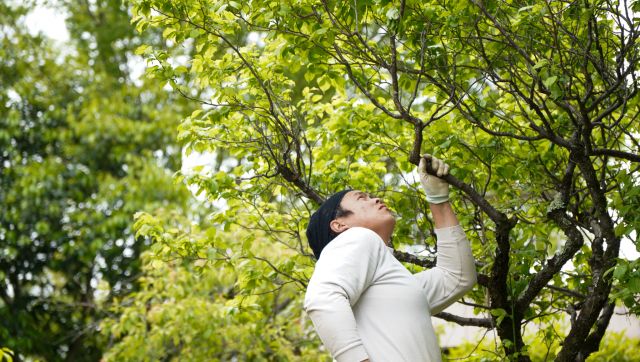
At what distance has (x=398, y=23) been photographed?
148 inches

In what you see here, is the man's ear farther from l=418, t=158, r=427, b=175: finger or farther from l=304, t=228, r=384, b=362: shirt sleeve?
l=418, t=158, r=427, b=175: finger

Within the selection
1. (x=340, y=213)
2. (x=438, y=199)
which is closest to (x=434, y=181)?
(x=438, y=199)

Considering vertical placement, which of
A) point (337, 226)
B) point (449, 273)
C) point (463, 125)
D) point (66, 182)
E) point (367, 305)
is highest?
point (66, 182)

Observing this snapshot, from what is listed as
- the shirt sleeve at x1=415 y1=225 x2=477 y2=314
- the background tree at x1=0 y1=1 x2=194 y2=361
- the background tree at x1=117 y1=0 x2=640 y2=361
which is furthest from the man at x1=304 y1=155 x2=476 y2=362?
the background tree at x1=0 y1=1 x2=194 y2=361

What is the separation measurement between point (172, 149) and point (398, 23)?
32.7ft

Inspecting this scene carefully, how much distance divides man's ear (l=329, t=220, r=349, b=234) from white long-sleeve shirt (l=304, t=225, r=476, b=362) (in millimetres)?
230

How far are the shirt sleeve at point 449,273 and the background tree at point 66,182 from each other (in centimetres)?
884

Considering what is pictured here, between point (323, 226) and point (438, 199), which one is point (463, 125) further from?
point (323, 226)

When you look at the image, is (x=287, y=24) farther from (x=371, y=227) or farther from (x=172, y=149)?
(x=172, y=149)

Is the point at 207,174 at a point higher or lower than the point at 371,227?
higher

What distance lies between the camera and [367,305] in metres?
2.98

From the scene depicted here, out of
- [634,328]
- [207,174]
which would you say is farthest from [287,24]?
[634,328]

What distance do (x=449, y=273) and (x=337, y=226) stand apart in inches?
19.3

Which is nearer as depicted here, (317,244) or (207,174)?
(317,244)
